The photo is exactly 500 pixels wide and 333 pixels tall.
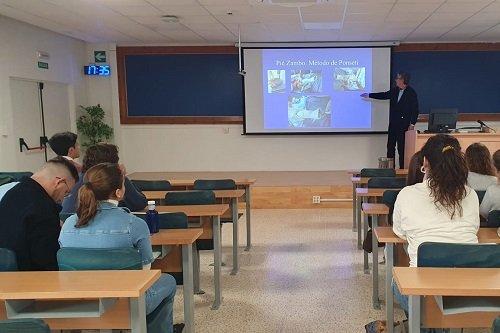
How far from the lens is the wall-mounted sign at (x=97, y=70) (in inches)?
360

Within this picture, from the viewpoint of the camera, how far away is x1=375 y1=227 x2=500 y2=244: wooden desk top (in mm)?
2629

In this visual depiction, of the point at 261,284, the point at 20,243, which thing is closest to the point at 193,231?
the point at 20,243

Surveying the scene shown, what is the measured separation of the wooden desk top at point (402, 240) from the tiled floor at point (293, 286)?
814 mm

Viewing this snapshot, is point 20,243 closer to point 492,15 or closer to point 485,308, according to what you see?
point 485,308

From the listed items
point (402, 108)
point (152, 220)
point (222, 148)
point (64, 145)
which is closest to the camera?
point (152, 220)

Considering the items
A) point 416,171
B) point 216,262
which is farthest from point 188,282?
point 416,171

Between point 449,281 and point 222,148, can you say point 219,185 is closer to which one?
point 449,281

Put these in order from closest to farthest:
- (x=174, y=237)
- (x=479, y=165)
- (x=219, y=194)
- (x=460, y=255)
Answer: (x=460, y=255)
(x=174, y=237)
(x=479, y=165)
(x=219, y=194)

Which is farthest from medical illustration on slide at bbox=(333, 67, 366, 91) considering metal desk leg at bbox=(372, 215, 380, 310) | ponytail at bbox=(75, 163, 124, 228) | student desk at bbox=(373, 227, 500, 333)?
ponytail at bbox=(75, 163, 124, 228)

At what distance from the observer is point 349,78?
8.93 meters

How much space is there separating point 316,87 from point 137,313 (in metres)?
7.55

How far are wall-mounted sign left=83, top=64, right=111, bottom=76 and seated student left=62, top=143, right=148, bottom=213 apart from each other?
20.4ft

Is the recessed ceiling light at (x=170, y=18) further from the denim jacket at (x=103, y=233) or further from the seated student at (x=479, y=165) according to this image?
the denim jacket at (x=103, y=233)

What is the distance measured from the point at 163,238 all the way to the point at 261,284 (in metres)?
1.58
